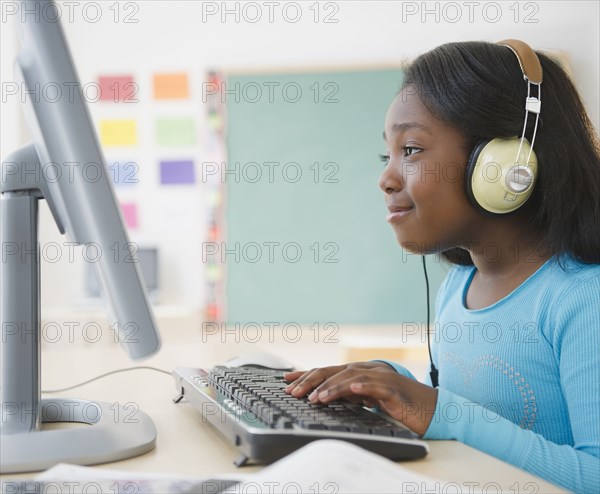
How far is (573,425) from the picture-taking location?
2.45ft

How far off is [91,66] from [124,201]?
2.28 feet

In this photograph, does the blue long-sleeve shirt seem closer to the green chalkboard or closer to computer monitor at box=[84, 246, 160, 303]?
the green chalkboard

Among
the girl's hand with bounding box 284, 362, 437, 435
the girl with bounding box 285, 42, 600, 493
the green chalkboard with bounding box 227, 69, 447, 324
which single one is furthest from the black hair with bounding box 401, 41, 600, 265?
the green chalkboard with bounding box 227, 69, 447, 324

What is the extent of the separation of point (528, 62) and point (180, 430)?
631 mm

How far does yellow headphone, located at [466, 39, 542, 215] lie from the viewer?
34.7 inches

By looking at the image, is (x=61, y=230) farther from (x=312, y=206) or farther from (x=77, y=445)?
(x=312, y=206)

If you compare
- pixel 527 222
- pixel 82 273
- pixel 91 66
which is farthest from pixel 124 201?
pixel 527 222

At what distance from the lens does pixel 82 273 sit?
Answer: 11.5 feet

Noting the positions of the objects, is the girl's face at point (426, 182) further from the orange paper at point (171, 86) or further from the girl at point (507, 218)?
the orange paper at point (171, 86)

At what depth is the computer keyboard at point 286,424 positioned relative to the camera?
22.9 inches

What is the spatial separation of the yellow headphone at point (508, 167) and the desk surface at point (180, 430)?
1.13ft

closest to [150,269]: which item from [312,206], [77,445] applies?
[312,206]

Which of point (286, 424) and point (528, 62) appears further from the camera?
point (528, 62)

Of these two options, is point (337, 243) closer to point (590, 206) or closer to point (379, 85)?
point (379, 85)
